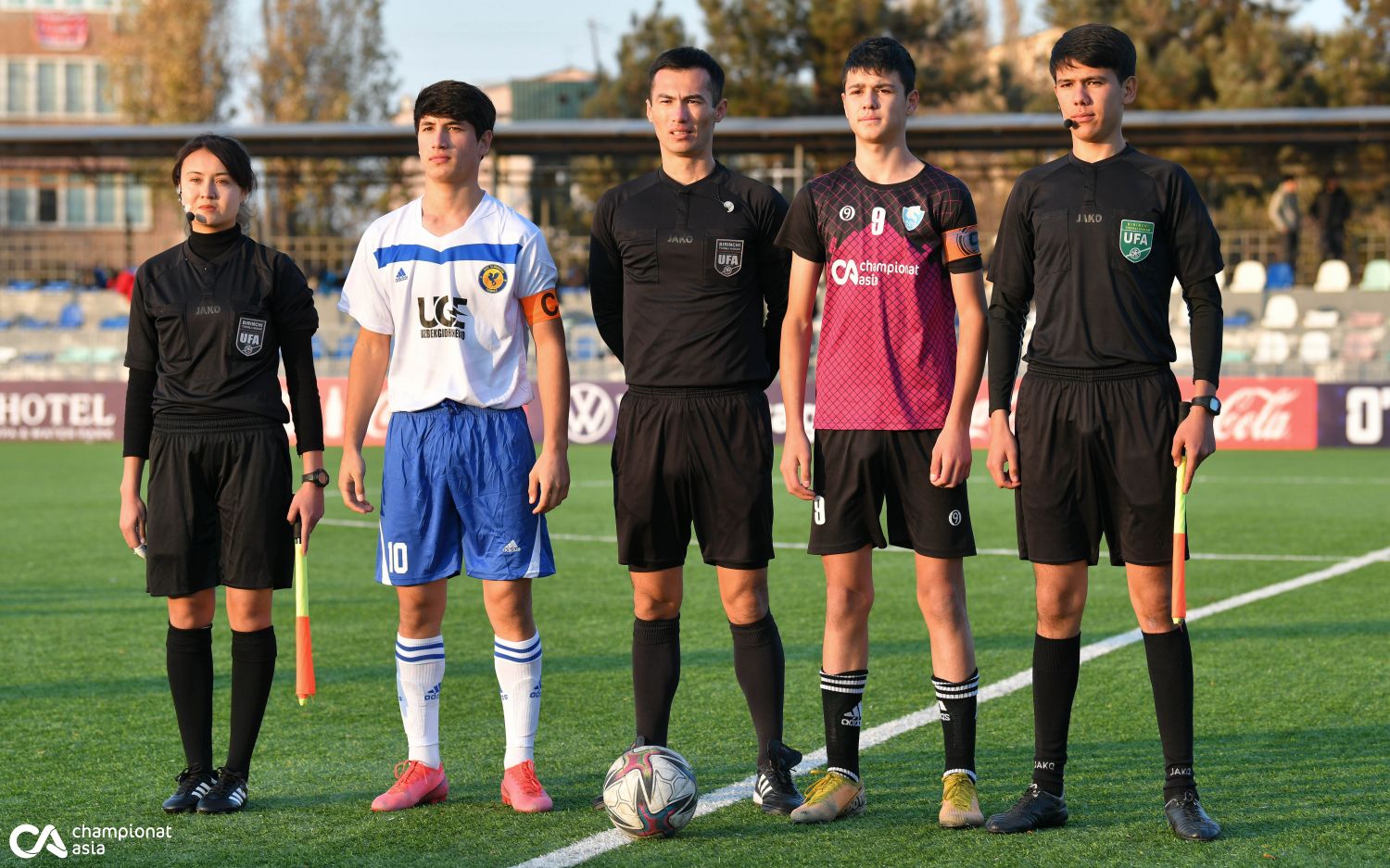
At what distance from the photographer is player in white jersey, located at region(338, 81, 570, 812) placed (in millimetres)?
4664

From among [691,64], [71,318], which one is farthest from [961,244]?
[71,318]

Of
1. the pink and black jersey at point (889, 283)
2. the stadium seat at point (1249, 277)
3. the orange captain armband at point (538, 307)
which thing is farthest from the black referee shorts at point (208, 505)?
the stadium seat at point (1249, 277)

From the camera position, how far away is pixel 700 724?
5.79 meters

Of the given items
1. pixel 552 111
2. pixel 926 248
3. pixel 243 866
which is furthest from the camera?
pixel 552 111

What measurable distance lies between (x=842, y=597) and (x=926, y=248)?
1.04m

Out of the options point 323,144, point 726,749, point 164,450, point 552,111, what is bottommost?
point 726,749

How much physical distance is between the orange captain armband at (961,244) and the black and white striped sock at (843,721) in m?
1.25

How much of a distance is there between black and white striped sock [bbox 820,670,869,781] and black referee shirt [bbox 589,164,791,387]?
0.92 m

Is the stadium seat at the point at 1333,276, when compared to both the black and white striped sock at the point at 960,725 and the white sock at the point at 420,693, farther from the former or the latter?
the white sock at the point at 420,693

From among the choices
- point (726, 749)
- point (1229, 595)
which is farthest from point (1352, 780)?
point (1229, 595)

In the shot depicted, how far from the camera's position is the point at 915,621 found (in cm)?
808

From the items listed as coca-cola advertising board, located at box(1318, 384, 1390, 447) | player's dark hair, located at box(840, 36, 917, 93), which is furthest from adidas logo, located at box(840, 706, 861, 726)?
coca-cola advertising board, located at box(1318, 384, 1390, 447)

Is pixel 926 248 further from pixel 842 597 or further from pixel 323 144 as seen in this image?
pixel 323 144

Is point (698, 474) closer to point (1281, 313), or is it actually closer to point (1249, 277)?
point (1281, 313)
